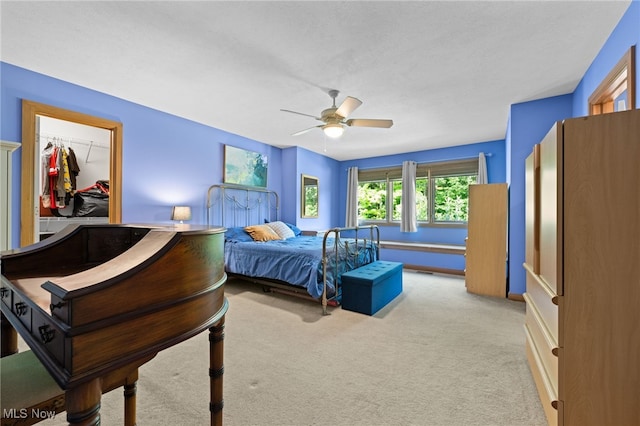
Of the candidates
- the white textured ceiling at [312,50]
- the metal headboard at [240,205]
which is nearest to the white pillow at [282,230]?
the metal headboard at [240,205]

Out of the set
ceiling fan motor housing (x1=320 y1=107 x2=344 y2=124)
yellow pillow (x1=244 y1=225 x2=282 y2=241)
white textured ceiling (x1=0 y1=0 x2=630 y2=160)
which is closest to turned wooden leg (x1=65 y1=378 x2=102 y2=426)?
white textured ceiling (x1=0 y1=0 x2=630 y2=160)

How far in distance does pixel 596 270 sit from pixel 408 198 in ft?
16.5

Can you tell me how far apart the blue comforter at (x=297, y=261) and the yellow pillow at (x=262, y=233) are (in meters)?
0.31

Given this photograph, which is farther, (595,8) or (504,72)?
(504,72)

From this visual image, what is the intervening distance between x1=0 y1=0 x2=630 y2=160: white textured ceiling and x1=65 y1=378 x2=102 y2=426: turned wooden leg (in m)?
2.18

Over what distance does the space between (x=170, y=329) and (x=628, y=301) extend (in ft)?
6.24

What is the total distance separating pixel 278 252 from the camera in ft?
12.0

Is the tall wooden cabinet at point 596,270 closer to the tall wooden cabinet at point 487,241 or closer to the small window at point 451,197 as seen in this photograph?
the tall wooden cabinet at point 487,241

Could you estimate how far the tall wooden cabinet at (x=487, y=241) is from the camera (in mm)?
3910

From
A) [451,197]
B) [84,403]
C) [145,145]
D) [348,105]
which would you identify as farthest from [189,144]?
[451,197]

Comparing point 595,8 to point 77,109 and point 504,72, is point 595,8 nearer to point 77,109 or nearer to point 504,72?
point 504,72

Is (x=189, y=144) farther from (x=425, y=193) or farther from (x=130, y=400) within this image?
(x=425, y=193)

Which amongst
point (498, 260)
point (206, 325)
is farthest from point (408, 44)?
point (498, 260)

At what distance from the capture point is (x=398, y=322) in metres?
2.94
